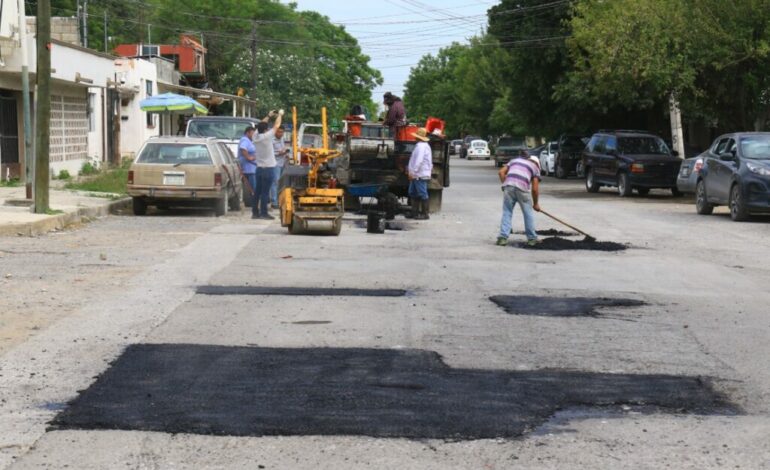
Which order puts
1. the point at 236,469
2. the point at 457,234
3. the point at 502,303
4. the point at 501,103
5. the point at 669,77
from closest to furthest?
the point at 236,469 < the point at 502,303 < the point at 457,234 < the point at 669,77 < the point at 501,103

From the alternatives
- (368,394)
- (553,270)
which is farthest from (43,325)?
(553,270)

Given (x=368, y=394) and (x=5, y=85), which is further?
(x=5, y=85)

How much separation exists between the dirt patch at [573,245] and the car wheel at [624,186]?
1500 cm

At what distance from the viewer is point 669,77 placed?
3195 centimetres

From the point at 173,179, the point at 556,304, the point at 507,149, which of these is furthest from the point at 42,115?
the point at 507,149

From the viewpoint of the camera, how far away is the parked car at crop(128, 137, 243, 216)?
2142 cm

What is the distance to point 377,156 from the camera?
2181cm

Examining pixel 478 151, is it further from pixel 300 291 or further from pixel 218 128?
pixel 300 291

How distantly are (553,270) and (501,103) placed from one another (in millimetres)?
70126

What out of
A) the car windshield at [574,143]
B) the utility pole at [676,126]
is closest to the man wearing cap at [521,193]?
the utility pole at [676,126]

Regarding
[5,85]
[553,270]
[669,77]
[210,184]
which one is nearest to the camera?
[553,270]

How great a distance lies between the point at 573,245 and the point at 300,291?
658 centimetres

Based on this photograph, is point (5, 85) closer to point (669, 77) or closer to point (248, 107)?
point (669, 77)

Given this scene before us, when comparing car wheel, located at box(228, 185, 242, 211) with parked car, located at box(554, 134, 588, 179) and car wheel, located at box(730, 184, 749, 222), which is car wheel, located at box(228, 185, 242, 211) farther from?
parked car, located at box(554, 134, 588, 179)
